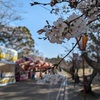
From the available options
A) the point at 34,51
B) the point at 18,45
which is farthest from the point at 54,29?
the point at 34,51

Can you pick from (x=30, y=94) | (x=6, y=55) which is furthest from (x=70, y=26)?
(x=6, y=55)

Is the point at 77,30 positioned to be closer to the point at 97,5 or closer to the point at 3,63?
the point at 97,5

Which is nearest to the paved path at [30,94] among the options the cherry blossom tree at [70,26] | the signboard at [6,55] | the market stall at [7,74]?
the market stall at [7,74]

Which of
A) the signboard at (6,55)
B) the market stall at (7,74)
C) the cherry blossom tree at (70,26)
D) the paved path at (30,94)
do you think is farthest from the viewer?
the signboard at (6,55)

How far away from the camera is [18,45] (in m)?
61.8

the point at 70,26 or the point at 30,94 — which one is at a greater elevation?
the point at 70,26

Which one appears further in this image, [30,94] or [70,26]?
[30,94]

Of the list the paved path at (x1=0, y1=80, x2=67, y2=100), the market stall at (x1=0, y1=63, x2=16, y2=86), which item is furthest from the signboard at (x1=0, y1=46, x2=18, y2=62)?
the paved path at (x1=0, y1=80, x2=67, y2=100)

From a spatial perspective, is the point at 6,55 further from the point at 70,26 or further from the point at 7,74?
the point at 70,26

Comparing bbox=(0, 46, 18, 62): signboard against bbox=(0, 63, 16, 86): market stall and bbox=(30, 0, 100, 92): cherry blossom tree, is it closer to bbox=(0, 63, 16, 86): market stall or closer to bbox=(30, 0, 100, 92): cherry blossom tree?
bbox=(0, 63, 16, 86): market stall

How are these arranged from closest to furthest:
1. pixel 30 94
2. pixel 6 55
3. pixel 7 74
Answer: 1. pixel 30 94
2. pixel 6 55
3. pixel 7 74

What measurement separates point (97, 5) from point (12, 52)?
122ft

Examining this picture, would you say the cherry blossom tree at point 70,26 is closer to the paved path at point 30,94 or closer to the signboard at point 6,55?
the paved path at point 30,94

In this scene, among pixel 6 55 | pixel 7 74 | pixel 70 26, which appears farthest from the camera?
pixel 7 74
